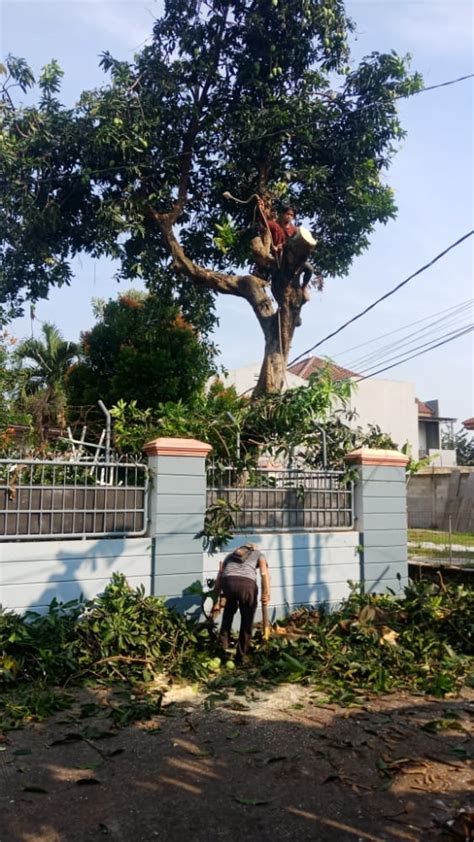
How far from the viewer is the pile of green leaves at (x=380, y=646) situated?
577cm

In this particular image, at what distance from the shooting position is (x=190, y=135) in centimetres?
1119

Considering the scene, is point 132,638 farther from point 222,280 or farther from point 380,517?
point 222,280

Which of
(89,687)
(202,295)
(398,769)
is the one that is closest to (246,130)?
(202,295)

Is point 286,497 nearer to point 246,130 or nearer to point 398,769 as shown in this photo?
point 398,769

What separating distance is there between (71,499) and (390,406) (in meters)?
23.8

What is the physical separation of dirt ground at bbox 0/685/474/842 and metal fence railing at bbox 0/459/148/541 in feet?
5.50

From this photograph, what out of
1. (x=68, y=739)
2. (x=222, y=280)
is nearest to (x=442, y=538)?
(x=222, y=280)

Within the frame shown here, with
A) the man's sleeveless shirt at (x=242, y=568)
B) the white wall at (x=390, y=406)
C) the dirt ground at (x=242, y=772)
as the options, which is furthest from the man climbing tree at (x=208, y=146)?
the white wall at (x=390, y=406)

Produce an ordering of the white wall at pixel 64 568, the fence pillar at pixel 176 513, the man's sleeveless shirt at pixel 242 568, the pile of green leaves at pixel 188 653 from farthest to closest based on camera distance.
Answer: the fence pillar at pixel 176 513 → the man's sleeveless shirt at pixel 242 568 → the white wall at pixel 64 568 → the pile of green leaves at pixel 188 653

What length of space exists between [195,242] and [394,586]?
7.63 m

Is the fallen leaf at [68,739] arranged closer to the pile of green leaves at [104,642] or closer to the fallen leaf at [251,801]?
the pile of green leaves at [104,642]

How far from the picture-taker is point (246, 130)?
434 inches

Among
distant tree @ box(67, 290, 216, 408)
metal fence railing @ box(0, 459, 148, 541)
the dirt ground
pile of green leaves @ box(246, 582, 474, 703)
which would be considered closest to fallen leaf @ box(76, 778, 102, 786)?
the dirt ground

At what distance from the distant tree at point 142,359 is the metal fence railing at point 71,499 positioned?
16.9 ft
